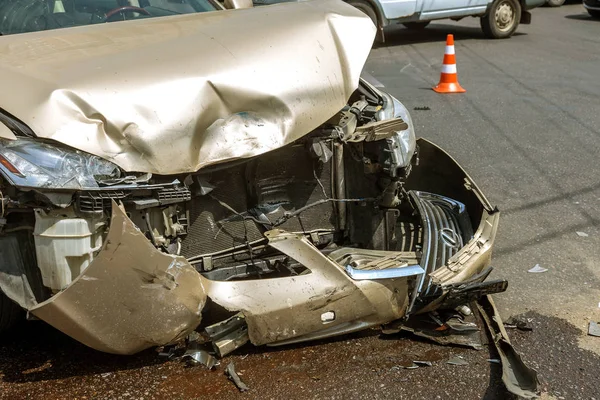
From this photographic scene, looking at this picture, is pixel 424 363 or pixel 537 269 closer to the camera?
pixel 424 363

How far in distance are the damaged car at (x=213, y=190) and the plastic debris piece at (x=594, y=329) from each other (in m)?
0.69

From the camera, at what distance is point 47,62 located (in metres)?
2.85

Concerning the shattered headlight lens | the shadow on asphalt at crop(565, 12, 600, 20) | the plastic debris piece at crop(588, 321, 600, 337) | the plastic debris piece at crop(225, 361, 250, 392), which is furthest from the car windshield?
the shadow on asphalt at crop(565, 12, 600, 20)

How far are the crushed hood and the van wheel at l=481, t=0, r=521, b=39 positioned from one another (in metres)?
8.27

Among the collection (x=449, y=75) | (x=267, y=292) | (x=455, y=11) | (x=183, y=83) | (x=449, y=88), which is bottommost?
(x=449, y=88)

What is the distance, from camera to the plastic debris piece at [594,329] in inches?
129

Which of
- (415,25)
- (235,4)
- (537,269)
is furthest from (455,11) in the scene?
(537,269)

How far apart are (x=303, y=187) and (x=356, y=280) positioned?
648 mm

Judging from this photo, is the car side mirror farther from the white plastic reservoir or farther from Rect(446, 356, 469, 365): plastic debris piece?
Rect(446, 356, 469, 365): plastic debris piece

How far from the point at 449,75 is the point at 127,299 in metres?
6.39

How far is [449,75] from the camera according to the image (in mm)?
8047

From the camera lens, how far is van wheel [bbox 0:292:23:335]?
2.96 meters

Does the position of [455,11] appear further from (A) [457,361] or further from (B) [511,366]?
(B) [511,366]

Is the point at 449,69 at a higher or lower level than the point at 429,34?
higher
